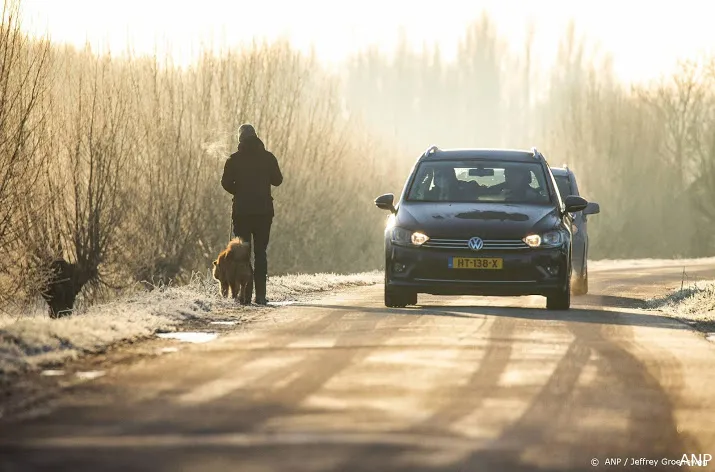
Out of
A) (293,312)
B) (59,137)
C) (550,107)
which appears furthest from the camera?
(550,107)

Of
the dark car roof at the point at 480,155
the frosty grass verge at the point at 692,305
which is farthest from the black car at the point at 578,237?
the dark car roof at the point at 480,155

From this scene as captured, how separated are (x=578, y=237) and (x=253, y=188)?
289 inches

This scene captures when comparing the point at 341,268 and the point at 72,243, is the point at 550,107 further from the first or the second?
the point at 72,243

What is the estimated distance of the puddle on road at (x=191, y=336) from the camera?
527 inches

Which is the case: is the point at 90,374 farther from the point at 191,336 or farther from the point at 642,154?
the point at 642,154

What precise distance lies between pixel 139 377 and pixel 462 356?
9.53 feet

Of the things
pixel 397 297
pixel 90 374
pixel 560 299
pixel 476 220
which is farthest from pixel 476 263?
pixel 90 374

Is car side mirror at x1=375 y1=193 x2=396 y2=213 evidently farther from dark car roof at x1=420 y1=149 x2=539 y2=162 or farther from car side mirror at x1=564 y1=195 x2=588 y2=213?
car side mirror at x1=564 y1=195 x2=588 y2=213

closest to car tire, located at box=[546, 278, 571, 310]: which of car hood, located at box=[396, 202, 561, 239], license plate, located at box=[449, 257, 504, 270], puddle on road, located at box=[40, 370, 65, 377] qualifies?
car hood, located at box=[396, 202, 561, 239]

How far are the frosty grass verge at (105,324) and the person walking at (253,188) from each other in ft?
2.71

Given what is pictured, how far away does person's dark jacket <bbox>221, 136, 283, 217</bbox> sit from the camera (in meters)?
18.8

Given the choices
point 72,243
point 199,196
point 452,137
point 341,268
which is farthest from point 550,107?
point 72,243

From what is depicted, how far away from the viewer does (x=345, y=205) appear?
4838 cm

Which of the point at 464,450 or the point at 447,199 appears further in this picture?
the point at 447,199
